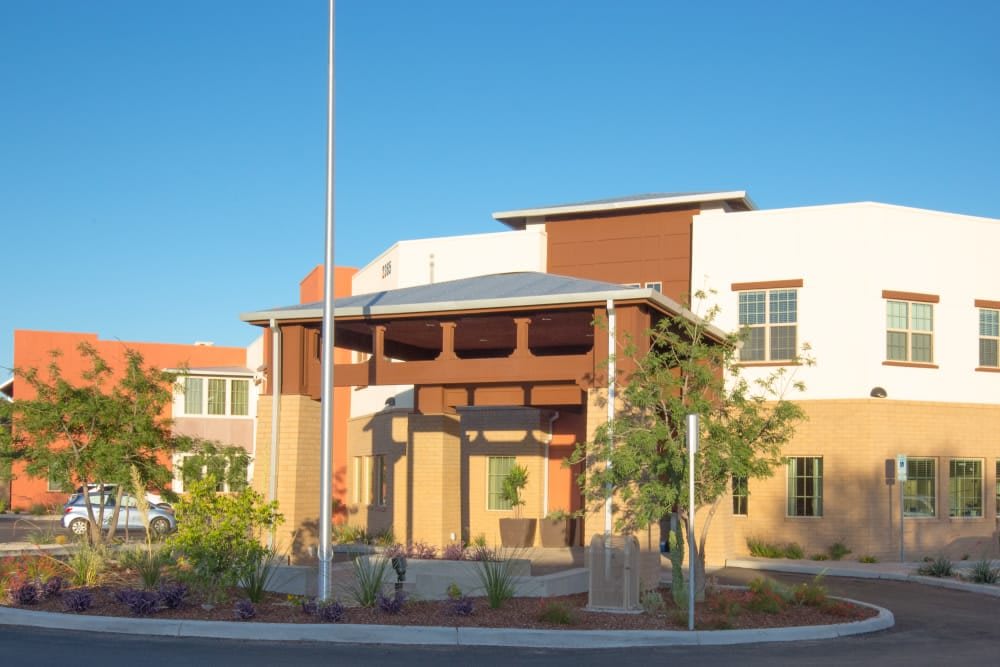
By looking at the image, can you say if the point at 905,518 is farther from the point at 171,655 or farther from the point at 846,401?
the point at 171,655

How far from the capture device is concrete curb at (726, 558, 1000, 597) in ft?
71.4

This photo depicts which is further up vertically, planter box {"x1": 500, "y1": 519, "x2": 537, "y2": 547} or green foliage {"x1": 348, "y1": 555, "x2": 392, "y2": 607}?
green foliage {"x1": 348, "y1": 555, "x2": 392, "y2": 607}

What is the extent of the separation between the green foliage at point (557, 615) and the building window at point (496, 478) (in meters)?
15.0

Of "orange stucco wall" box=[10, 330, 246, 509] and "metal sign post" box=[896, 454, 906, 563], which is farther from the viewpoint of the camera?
"orange stucco wall" box=[10, 330, 246, 509]

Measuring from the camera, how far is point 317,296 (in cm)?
4472

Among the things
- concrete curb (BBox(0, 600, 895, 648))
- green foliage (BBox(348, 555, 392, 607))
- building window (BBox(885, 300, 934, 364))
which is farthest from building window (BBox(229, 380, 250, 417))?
concrete curb (BBox(0, 600, 895, 648))

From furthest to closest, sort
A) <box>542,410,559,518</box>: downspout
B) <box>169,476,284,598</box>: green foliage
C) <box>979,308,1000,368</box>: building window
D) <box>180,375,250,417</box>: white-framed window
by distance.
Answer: <box>180,375,250,417</box>: white-framed window < <box>542,410,559,518</box>: downspout < <box>979,308,1000,368</box>: building window < <box>169,476,284,598</box>: green foliage

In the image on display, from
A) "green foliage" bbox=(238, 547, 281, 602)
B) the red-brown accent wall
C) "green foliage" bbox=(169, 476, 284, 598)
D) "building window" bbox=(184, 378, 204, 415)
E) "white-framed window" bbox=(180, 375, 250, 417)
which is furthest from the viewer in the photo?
"white-framed window" bbox=(180, 375, 250, 417)

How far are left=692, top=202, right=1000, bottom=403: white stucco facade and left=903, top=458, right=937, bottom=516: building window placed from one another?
167 centimetres

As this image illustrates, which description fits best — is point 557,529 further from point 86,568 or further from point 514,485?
point 86,568

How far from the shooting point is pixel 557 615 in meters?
15.1

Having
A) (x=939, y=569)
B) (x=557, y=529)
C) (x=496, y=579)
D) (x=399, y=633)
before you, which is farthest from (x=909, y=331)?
(x=399, y=633)

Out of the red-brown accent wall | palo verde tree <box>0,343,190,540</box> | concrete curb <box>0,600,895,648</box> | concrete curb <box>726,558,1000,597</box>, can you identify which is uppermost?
the red-brown accent wall

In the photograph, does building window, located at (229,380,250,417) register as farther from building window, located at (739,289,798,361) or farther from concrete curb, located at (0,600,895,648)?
concrete curb, located at (0,600,895,648)
